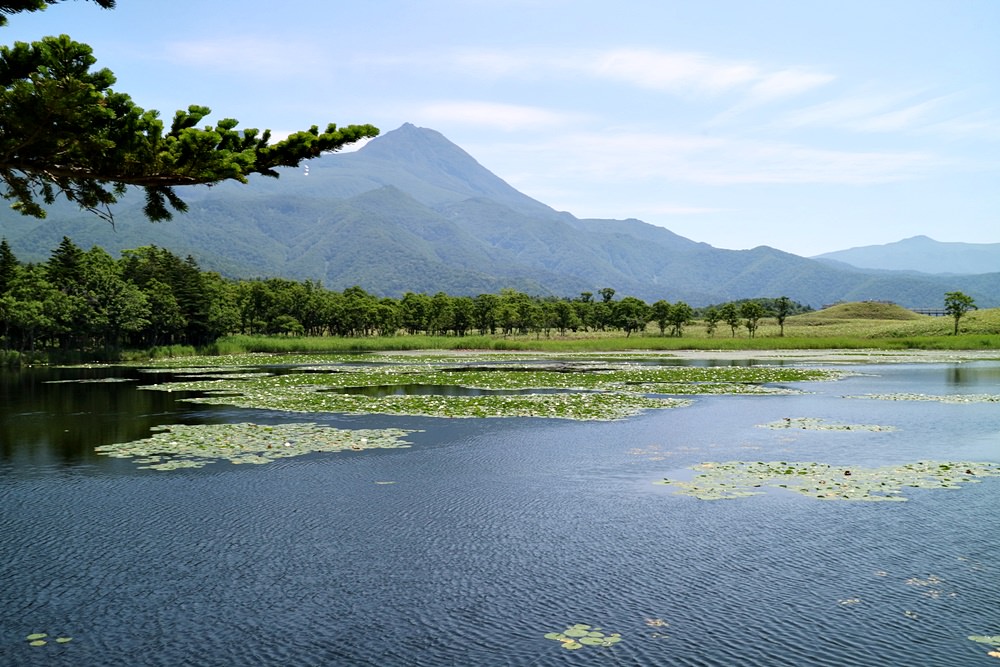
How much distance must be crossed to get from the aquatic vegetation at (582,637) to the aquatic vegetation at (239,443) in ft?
51.2

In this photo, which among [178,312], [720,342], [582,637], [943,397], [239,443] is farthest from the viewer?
[720,342]

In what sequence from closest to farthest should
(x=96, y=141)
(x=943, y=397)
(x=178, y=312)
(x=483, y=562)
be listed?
1. (x=96, y=141)
2. (x=483, y=562)
3. (x=943, y=397)
4. (x=178, y=312)

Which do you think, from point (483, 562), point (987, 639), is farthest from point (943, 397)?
point (483, 562)

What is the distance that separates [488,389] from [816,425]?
72.6 ft

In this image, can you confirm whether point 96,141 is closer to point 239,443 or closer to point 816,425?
point 239,443

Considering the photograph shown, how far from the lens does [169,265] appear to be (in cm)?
10600

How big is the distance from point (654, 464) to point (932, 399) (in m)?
25.7

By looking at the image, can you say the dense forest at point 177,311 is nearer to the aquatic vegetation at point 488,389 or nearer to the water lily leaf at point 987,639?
the aquatic vegetation at point 488,389

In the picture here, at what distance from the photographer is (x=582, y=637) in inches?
417

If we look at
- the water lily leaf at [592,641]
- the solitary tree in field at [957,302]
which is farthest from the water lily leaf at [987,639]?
the solitary tree in field at [957,302]

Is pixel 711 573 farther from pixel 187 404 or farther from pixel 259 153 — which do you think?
pixel 187 404

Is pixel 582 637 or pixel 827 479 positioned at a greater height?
pixel 827 479

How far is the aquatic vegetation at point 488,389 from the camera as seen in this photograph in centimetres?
3669

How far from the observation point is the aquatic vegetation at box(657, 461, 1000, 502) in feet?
61.3
